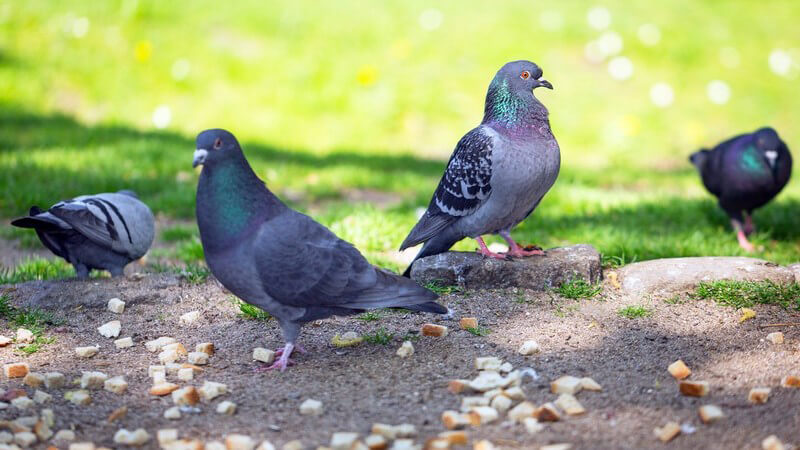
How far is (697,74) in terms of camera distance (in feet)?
34.9

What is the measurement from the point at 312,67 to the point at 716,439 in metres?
7.71

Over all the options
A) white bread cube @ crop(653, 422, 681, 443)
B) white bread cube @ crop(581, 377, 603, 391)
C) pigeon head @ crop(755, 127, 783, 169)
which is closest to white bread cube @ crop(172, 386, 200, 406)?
white bread cube @ crop(581, 377, 603, 391)

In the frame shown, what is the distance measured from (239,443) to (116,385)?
0.75 m

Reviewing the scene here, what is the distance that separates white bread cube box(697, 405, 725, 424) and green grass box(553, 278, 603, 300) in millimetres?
1269

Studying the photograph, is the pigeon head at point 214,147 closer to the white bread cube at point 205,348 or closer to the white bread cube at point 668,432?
the white bread cube at point 205,348

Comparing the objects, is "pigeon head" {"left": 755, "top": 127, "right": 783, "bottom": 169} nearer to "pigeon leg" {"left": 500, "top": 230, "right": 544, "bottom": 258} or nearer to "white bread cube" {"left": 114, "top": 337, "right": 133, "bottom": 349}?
"pigeon leg" {"left": 500, "top": 230, "right": 544, "bottom": 258}

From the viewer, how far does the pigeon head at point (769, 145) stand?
5.97 m

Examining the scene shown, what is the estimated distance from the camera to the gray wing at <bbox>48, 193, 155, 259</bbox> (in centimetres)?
427

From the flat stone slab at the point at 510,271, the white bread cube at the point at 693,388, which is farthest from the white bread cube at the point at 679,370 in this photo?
the flat stone slab at the point at 510,271

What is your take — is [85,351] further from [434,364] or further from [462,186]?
[462,186]

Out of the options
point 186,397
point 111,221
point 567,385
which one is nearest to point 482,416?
point 567,385

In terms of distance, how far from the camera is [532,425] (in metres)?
2.85

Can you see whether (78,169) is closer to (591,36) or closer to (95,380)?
(95,380)

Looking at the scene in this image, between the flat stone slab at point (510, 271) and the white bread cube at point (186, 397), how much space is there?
1.46m
